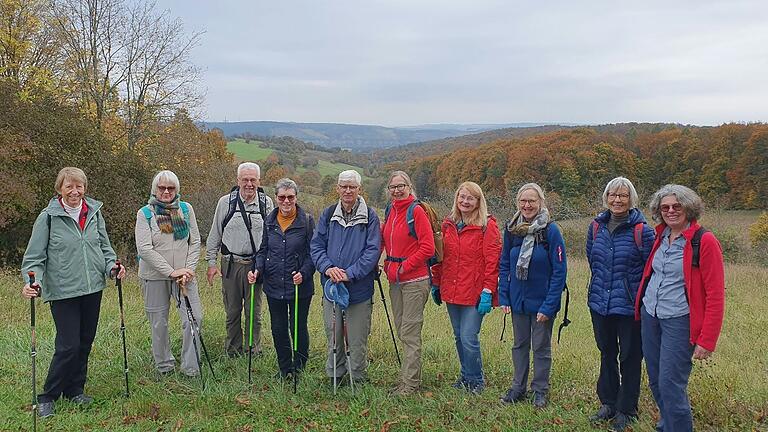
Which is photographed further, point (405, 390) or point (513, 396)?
point (405, 390)

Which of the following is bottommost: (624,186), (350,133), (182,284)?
(182,284)

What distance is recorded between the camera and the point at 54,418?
4.73 m

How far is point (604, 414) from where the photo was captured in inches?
184

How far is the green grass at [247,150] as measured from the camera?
2268 inches

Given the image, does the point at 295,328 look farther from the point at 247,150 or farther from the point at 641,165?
the point at 247,150

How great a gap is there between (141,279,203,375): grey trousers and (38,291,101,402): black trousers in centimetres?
52

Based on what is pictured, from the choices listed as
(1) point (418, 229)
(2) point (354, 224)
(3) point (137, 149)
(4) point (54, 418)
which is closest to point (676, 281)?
(1) point (418, 229)

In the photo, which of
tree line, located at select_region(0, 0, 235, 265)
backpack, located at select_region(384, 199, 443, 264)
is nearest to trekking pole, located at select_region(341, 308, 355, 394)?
backpack, located at select_region(384, 199, 443, 264)

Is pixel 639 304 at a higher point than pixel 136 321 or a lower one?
higher

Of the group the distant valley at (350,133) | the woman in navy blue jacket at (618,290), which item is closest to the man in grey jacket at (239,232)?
the woman in navy blue jacket at (618,290)

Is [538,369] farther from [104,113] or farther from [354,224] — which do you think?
[104,113]

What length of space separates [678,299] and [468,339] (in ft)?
6.46

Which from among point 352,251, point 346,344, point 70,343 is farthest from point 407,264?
point 70,343

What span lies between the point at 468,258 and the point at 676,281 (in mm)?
1802
